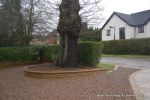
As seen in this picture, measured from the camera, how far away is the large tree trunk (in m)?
15.0

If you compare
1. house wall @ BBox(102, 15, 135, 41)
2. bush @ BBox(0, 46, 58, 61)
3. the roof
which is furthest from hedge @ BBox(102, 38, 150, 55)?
bush @ BBox(0, 46, 58, 61)

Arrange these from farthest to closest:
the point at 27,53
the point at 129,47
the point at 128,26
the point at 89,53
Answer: the point at 128,26 < the point at 129,47 < the point at 27,53 < the point at 89,53

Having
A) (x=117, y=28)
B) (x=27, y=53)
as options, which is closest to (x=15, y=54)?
(x=27, y=53)

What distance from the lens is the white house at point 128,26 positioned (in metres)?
45.7

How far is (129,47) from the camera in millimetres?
38062

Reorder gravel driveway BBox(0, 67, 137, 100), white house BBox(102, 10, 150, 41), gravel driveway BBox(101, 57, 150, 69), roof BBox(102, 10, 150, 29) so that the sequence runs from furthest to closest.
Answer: roof BBox(102, 10, 150, 29), white house BBox(102, 10, 150, 41), gravel driveway BBox(101, 57, 150, 69), gravel driveway BBox(0, 67, 137, 100)

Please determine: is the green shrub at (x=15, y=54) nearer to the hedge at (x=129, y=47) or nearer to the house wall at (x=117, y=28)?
the hedge at (x=129, y=47)

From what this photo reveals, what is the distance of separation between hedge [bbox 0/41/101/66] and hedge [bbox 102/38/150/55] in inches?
626

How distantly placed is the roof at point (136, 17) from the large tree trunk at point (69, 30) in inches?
1247

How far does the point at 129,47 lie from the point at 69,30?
79.8 feet

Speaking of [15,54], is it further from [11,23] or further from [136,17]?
[136,17]

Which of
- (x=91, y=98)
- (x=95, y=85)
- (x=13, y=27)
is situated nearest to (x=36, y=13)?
(x=13, y=27)

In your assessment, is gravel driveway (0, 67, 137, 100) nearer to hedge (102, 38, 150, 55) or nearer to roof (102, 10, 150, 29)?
hedge (102, 38, 150, 55)

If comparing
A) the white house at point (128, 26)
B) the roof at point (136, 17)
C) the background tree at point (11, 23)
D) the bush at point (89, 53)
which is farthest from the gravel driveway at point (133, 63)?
the roof at point (136, 17)
